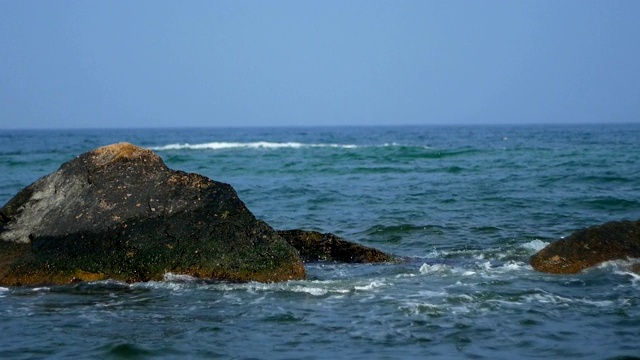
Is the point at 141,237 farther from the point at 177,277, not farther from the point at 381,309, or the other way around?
the point at 381,309

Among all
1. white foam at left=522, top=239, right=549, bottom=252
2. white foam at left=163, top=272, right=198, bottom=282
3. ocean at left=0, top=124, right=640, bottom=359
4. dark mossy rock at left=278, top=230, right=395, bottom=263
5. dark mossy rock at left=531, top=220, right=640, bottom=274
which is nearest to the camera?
ocean at left=0, top=124, right=640, bottom=359

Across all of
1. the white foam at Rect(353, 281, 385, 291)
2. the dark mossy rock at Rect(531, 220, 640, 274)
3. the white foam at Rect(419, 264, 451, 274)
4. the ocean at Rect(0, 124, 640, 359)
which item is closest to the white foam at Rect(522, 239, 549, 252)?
the ocean at Rect(0, 124, 640, 359)

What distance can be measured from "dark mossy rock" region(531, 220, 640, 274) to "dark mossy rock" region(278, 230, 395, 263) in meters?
2.01

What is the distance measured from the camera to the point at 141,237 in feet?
30.7

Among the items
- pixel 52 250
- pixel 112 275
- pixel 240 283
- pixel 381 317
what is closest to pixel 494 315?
pixel 381 317

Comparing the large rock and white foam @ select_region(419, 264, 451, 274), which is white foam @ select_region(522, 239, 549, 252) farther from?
the large rock

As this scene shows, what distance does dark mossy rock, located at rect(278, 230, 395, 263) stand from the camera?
11.0 m

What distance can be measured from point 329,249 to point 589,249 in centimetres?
325

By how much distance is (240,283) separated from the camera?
9.23 m

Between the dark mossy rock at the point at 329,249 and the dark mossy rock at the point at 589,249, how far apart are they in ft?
6.59

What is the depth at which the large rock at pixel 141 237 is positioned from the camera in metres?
9.34

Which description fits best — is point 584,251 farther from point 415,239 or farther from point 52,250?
point 52,250

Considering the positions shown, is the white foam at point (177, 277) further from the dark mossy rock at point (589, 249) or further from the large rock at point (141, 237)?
the dark mossy rock at point (589, 249)

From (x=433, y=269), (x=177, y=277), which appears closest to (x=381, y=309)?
(x=433, y=269)
